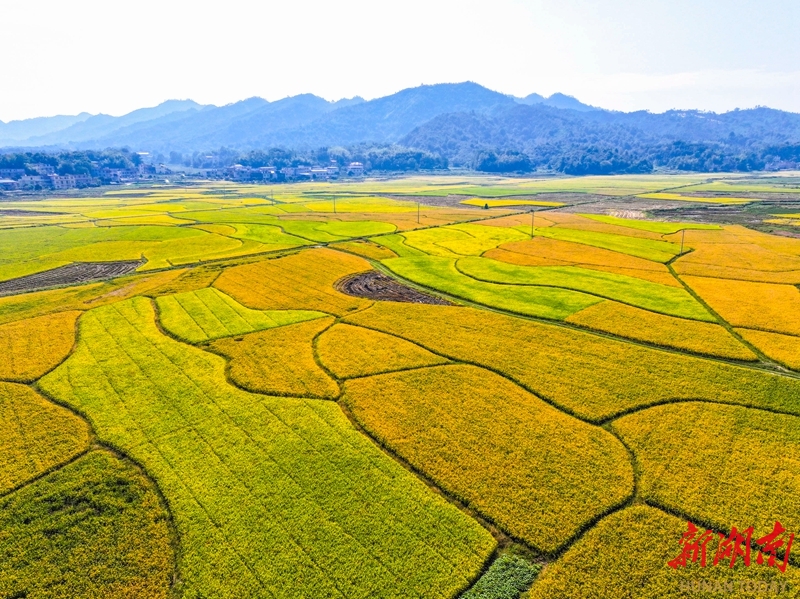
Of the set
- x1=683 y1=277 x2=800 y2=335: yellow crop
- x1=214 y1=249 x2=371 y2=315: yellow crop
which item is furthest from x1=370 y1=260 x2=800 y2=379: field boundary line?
x1=214 y1=249 x2=371 y2=315: yellow crop

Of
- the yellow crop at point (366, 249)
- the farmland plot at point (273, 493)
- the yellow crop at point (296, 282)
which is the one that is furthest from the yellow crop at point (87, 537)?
the yellow crop at point (366, 249)

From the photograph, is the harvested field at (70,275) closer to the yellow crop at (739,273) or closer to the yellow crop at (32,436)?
the yellow crop at (32,436)

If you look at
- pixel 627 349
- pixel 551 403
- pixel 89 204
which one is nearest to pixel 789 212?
pixel 627 349

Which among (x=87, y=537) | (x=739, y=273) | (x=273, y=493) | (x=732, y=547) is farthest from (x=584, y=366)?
(x=739, y=273)

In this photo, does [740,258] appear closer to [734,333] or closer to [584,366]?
[734,333]

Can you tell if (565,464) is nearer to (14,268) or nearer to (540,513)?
(540,513)

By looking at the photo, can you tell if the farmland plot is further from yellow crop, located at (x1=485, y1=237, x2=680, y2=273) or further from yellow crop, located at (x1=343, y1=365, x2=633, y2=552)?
yellow crop, located at (x1=485, y1=237, x2=680, y2=273)
